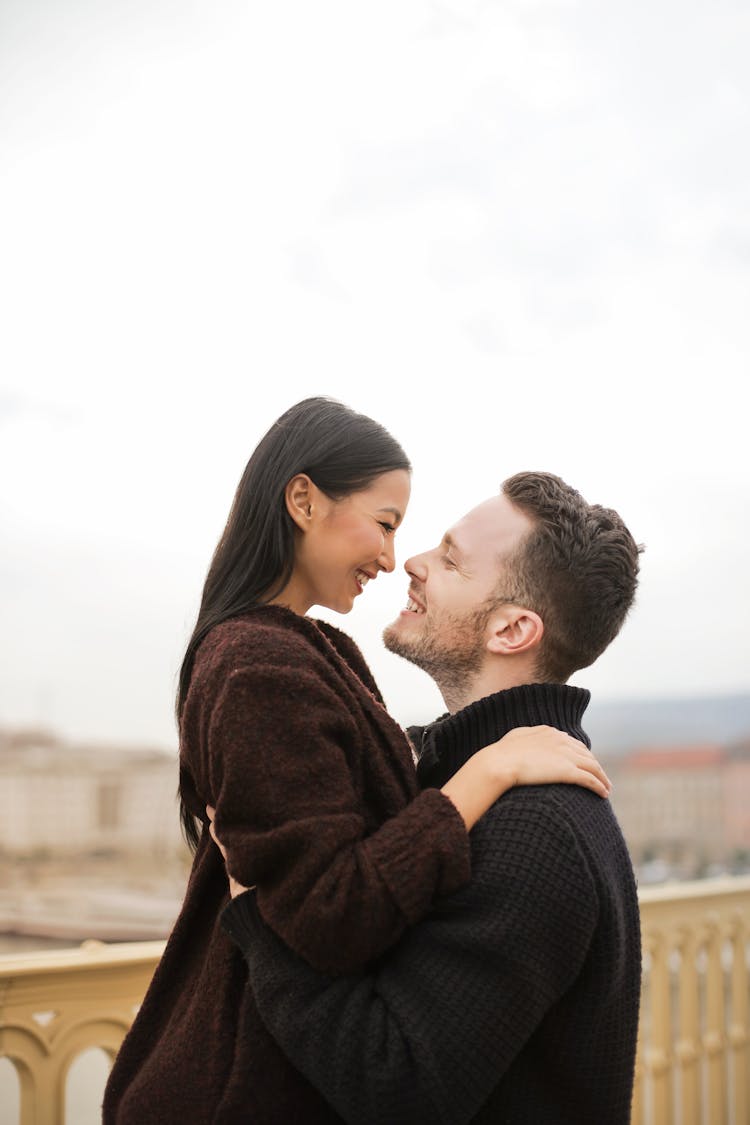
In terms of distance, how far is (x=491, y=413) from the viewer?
43.0 ft

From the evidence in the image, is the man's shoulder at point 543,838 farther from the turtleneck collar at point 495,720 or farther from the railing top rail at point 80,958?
the railing top rail at point 80,958

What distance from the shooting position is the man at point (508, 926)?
0.92 metres

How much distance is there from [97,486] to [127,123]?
10090mm

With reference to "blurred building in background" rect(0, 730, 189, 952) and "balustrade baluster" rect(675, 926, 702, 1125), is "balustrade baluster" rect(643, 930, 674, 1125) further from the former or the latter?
"blurred building in background" rect(0, 730, 189, 952)

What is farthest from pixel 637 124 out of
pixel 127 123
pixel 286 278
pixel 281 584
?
pixel 281 584

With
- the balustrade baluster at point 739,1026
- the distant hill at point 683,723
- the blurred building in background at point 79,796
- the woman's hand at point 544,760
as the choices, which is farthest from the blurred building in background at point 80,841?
the woman's hand at point 544,760

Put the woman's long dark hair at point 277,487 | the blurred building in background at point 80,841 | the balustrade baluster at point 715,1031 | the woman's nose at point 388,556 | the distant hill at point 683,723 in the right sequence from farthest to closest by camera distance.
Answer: the distant hill at point 683,723 → the blurred building in background at point 80,841 → the balustrade baluster at point 715,1031 → the woman's nose at point 388,556 → the woman's long dark hair at point 277,487

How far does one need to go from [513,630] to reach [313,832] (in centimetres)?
49

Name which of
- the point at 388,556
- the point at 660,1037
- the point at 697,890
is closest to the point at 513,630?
the point at 388,556

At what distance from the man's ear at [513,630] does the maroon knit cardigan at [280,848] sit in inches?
8.9

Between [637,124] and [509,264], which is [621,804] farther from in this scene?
[637,124]

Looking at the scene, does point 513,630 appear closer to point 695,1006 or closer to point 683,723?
point 695,1006

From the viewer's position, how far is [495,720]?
123 cm

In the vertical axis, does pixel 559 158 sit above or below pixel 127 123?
below
